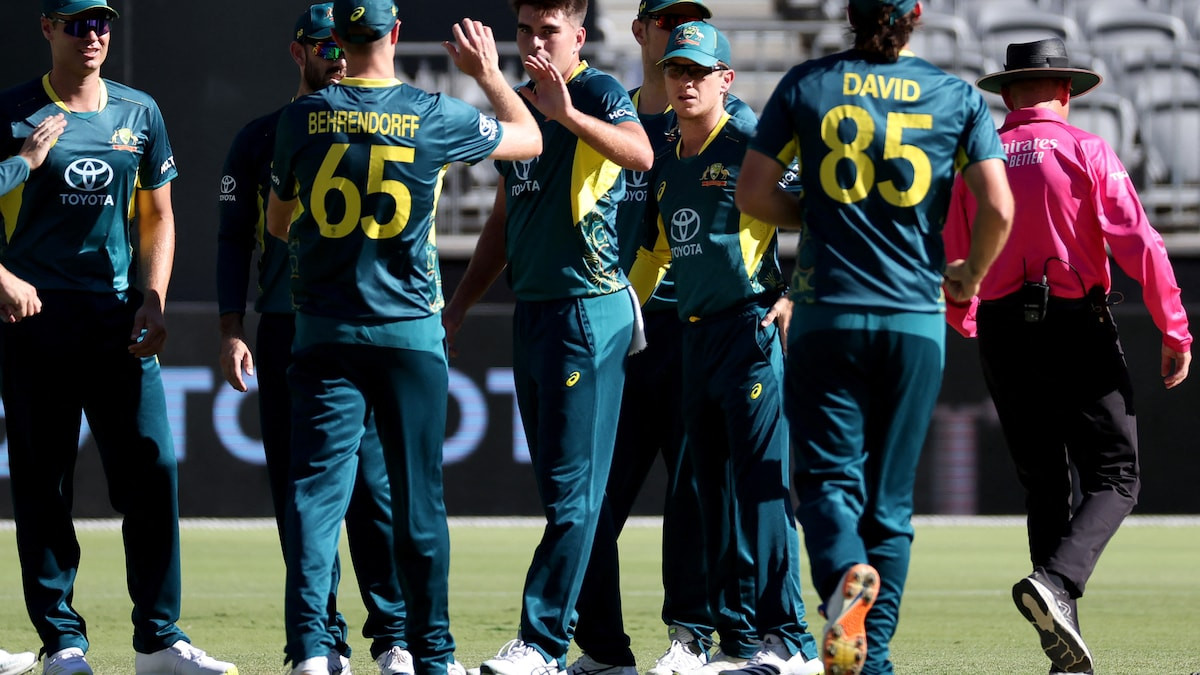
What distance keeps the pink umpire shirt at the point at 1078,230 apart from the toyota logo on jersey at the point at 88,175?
281 cm

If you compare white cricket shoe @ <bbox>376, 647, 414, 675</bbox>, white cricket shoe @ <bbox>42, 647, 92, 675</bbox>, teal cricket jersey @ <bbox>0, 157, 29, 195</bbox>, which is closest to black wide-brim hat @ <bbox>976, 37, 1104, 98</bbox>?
white cricket shoe @ <bbox>376, 647, 414, 675</bbox>

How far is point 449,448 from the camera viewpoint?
1095 cm

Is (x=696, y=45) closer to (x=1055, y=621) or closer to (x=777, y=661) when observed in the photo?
(x=777, y=661)

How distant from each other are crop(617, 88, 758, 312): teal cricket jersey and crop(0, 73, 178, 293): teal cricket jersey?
1708 mm

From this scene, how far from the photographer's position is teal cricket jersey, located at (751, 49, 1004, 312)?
14.4ft

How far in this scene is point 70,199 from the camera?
17.4 feet

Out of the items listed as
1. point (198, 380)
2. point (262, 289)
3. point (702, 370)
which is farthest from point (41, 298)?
point (198, 380)

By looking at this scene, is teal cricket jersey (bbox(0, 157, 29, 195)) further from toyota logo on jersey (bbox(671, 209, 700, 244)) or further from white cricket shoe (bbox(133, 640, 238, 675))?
toyota logo on jersey (bbox(671, 209, 700, 244))

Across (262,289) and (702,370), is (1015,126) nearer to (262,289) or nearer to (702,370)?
(702,370)

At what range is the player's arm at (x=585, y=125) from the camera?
4840mm

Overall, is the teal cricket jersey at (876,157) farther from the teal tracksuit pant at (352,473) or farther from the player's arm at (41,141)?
the player's arm at (41,141)

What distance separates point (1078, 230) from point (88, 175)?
327 centimetres

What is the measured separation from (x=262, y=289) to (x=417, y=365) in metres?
1.16

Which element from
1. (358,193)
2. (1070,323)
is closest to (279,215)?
(358,193)
